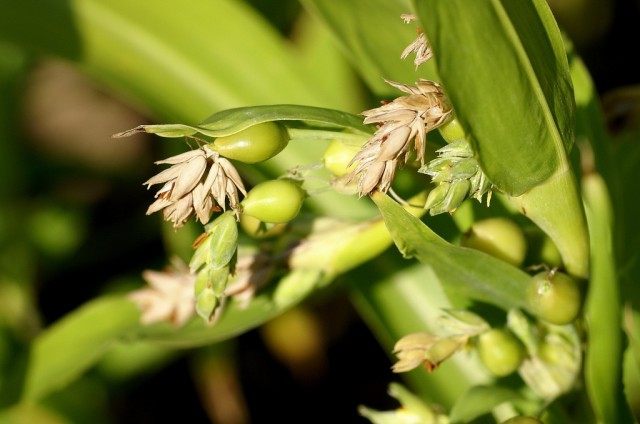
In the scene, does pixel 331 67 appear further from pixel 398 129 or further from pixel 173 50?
pixel 398 129

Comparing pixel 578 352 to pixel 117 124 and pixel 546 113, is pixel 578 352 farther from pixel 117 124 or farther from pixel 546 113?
pixel 117 124

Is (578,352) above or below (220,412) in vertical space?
above

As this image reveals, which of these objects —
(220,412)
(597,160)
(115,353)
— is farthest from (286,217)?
(220,412)

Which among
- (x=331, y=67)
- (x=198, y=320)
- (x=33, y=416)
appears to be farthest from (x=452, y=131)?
(x=33, y=416)

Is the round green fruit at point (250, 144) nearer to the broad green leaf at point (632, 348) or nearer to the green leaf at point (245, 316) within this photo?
the green leaf at point (245, 316)

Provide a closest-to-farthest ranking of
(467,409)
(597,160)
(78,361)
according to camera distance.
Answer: (467,409) < (597,160) < (78,361)

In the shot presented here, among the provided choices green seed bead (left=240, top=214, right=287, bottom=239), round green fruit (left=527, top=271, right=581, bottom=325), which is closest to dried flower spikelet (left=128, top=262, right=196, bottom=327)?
green seed bead (left=240, top=214, right=287, bottom=239)
